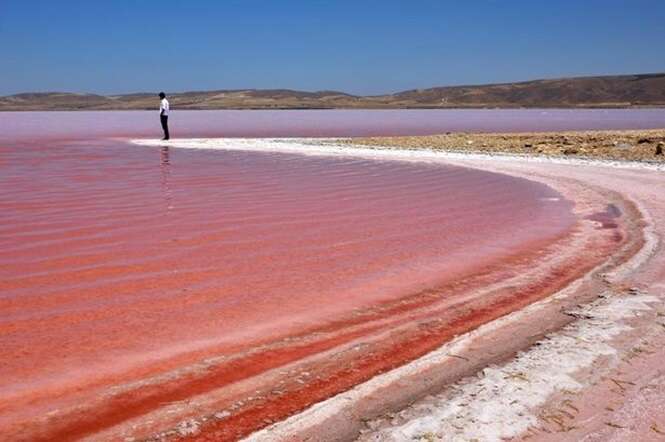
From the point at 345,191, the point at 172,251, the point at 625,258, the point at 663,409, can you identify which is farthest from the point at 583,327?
the point at 345,191

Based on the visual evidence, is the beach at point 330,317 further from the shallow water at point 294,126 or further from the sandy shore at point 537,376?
the shallow water at point 294,126

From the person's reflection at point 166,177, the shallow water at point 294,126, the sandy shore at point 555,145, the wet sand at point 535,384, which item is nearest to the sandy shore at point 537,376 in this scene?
the wet sand at point 535,384

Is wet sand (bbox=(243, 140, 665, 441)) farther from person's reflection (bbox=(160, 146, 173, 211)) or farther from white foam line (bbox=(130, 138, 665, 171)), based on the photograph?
white foam line (bbox=(130, 138, 665, 171))

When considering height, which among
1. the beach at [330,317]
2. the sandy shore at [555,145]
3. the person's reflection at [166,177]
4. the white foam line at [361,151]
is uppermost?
the sandy shore at [555,145]

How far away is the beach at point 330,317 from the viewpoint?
3303 mm

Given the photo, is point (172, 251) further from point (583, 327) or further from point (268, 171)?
point (268, 171)

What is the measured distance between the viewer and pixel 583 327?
452 centimetres

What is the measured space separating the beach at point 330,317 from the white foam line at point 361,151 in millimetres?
6554

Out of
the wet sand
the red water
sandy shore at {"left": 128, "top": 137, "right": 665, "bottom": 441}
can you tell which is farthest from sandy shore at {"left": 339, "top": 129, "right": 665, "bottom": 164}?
the wet sand

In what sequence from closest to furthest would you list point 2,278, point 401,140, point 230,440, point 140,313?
point 230,440 < point 140,313 < point 2,278 < point 401,140

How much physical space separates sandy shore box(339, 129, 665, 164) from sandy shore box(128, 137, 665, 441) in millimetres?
13004

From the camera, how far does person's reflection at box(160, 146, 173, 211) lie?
10664 mm

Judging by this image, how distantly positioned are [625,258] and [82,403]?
558 cm

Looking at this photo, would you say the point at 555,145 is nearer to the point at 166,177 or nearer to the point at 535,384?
the point at 166,177
